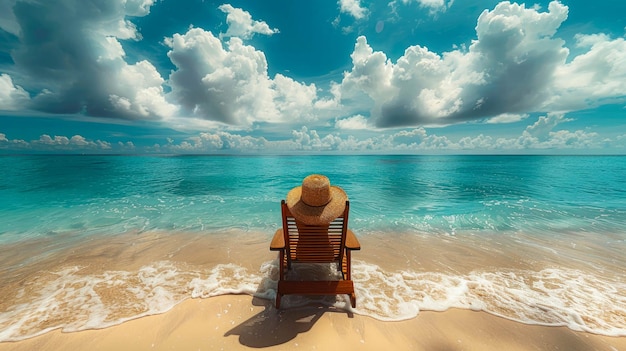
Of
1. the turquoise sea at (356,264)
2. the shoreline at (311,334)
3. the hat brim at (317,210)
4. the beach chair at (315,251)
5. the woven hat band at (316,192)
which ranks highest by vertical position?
the woven hat band at (316,192)

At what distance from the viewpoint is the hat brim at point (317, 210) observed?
3910 mm

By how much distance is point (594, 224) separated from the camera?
9.85m

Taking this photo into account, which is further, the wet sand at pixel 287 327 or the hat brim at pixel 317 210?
the hat brim at pixel 317 210

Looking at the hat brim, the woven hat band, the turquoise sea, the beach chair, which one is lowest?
the turquoise sea

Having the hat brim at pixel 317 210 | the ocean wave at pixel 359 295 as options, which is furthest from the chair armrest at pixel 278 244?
the ocean wave at pixel 359 295

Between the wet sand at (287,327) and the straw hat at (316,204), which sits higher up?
the straw hat at (316,204)

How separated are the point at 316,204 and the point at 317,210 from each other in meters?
0.12

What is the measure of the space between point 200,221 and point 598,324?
487 inches

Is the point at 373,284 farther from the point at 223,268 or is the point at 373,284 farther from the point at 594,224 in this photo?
the point at 594,224

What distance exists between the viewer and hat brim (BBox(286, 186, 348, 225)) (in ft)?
12.8

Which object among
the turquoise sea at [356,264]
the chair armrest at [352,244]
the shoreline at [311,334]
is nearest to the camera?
the shoreline at [311,334]

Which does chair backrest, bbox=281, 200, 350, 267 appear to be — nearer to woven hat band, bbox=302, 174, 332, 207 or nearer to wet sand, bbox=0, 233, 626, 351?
woven hat band, bbox=302, 174, 332, 207

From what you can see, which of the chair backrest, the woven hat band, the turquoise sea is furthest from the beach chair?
the turquoise sea

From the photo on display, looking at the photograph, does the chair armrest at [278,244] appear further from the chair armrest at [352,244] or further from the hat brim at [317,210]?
the chair armrest at [352,244]
